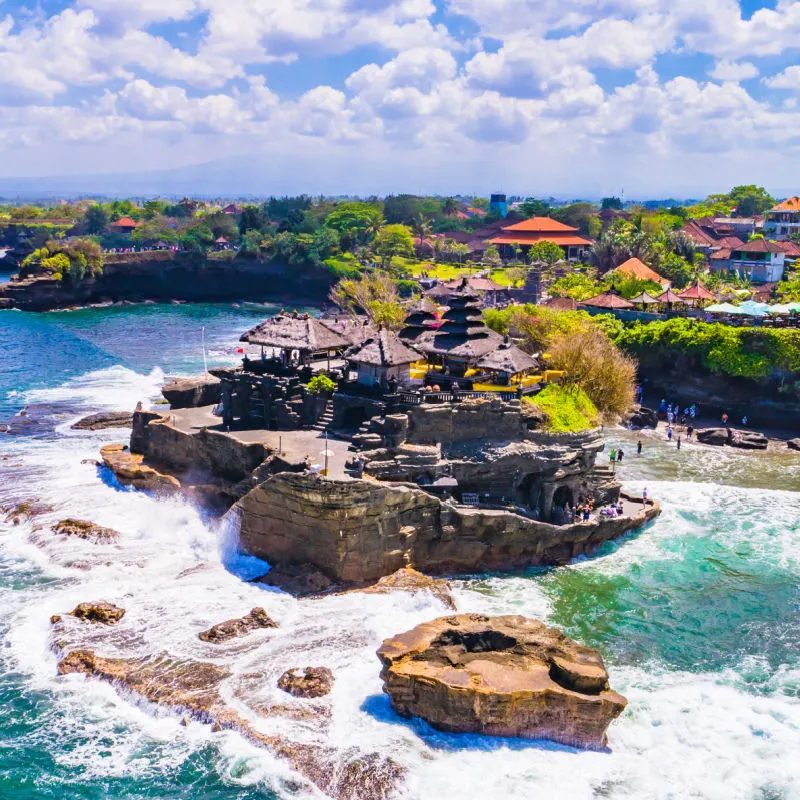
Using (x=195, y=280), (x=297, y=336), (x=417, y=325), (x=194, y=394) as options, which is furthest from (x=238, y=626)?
(x=195, y=280)

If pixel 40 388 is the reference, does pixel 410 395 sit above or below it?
above

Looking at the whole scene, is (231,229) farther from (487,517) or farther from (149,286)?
(487,517)

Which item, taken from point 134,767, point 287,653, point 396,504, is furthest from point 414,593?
point 134,767

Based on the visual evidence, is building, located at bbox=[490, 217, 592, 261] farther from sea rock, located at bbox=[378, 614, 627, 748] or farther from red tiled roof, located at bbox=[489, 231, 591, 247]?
sea rock, located at bbox=[378, 614, 627, 748]

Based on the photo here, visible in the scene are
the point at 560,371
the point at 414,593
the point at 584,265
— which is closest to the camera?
the point at 414,593

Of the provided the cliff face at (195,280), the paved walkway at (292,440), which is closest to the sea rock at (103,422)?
the paved walkway at (292,440)

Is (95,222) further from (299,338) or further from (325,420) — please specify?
(325,420)
